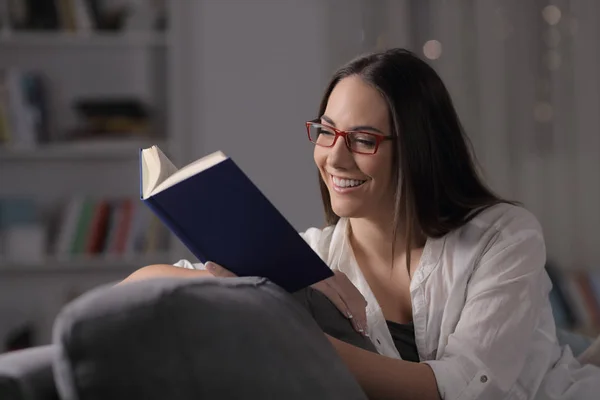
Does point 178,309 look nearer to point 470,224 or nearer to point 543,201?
point 470,224

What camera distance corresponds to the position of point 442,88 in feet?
5.31

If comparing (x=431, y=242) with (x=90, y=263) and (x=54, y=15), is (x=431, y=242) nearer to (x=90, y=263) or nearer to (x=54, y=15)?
(x=90, y=263)

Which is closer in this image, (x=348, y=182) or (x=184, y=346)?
(x=184, y=346)

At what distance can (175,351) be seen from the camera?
851 millimetres

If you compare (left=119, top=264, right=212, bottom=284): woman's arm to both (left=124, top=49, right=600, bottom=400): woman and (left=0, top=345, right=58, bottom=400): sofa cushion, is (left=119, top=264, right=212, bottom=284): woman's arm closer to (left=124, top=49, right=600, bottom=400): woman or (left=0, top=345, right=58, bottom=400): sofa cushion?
(left=124, top=49, right=600, bottom=400): woman

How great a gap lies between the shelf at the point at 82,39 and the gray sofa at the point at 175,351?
282 cm

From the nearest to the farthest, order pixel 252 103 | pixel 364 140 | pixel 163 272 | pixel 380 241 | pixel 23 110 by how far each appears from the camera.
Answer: pixel 163 272, pixel 364 140, pixel 380 241, pixel 23 110, pixel 252 103

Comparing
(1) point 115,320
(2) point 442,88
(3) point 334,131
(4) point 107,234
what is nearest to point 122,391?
(1) point 115,320

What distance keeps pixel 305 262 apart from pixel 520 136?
2908 millimetres

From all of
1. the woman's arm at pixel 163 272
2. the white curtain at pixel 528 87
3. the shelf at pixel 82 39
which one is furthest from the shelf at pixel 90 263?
the woman's arm at pixel 163 272

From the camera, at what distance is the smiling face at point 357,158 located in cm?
155

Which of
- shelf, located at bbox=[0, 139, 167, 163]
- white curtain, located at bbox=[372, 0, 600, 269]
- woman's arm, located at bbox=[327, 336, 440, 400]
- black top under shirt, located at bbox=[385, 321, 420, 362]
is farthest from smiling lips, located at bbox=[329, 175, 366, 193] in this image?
white curtain, located at bbox=[372, 0, 600, 269]

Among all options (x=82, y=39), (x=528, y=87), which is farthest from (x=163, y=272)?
(x=528, y=87)

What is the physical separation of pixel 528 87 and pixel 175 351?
3.30 m
